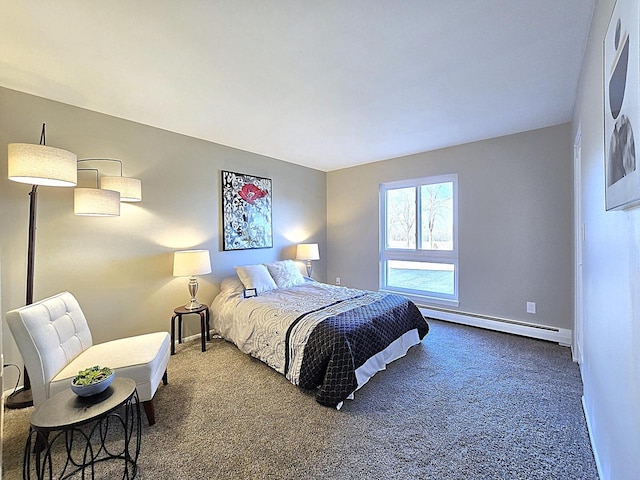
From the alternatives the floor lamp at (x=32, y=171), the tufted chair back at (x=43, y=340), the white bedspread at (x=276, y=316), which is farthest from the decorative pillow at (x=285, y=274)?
the floor lamp at (x=32, y=171)

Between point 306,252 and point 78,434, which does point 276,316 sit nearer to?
point 78,434

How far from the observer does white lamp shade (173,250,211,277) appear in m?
3.13

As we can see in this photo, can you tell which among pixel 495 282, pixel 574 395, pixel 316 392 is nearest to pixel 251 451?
pixel 316 392

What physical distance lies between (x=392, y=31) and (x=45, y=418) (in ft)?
9.10

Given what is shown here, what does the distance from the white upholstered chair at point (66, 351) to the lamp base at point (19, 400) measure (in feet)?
1.76

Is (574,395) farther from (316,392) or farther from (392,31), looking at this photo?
(392,31)

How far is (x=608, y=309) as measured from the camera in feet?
4.37

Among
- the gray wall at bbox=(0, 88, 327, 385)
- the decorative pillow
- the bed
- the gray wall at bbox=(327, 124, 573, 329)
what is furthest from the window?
the gray wall at bbox=(0, 88, 327, 385)

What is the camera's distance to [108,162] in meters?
2.90

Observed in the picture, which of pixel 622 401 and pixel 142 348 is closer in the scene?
pixel 622 401

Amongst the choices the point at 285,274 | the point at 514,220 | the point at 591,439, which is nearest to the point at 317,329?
the point at 285,274

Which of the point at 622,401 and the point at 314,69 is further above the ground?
the point at 314,69

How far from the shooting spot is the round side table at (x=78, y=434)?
134 centimetres

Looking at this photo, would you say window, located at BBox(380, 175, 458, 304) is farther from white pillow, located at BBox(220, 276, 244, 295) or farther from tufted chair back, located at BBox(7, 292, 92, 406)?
tufted chair back, located at BBox(7, 292, 92, 406)
